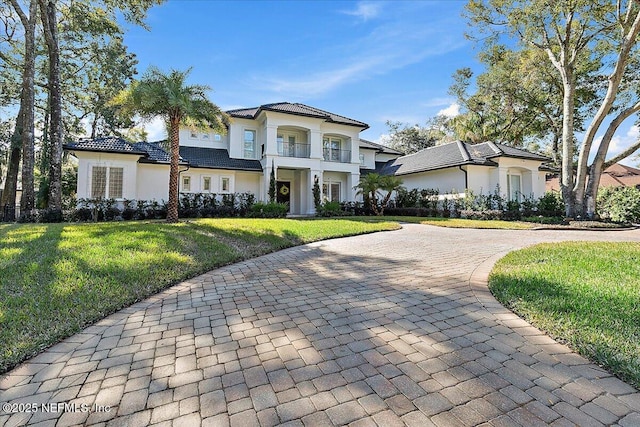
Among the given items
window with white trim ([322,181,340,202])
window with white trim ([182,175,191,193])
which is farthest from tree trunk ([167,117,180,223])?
window with white trim ([322,181,340,202])

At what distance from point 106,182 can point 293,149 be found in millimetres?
11349

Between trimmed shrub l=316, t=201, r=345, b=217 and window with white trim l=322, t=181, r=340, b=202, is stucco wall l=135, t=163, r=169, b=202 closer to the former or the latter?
trimmed shrub l=316, t=201, r=345, b=217

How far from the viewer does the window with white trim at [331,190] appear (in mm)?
22702

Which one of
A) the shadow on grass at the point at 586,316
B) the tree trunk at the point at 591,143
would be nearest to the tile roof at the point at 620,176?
the tree trunk at the point at 591,143

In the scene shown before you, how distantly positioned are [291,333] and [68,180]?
25406 mm

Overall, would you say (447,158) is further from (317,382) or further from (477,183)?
(317,382)

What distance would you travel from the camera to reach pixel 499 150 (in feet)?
64.6

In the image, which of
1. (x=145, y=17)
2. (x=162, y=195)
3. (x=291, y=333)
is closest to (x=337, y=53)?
(x=145, y=17)

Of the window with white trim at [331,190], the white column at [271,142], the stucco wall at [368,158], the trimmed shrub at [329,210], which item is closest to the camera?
the trimmed shrub at [329,210]

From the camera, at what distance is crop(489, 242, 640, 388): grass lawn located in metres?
2.58

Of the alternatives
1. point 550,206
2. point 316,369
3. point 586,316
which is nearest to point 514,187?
point 550,206

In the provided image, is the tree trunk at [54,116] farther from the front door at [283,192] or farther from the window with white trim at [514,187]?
the window with white trim at [514,187]

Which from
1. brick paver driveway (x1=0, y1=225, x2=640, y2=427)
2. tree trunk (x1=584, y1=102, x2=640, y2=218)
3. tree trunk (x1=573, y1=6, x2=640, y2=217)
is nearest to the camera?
brick paver driveway (x1=0, y1=225, x2=640, y2=427)

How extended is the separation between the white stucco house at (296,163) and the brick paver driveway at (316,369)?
15770 mm
